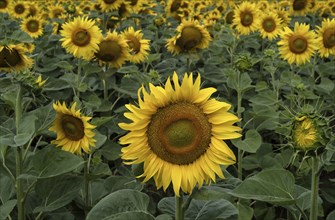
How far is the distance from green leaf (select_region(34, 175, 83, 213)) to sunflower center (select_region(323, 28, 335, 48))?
252 centimetres

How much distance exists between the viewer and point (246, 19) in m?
4.89

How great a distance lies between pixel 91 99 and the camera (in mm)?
3092

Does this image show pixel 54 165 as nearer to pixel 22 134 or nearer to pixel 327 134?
pixel 22 134

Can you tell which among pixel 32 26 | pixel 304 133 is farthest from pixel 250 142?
pixel 32 26

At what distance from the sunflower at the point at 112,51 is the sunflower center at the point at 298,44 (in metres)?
1.33

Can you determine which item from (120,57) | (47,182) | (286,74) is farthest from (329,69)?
(47,182)

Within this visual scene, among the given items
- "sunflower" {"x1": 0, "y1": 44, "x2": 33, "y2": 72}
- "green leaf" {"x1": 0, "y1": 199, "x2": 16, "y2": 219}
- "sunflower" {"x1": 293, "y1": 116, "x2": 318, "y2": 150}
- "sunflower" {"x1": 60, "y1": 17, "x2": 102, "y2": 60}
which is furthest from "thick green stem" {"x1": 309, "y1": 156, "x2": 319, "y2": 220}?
"sunflower" {"x1": 60, "y1": 17, "x2": 102, "y2": 60}

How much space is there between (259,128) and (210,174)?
5.86ft

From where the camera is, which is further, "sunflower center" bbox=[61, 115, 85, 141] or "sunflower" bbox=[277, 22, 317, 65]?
"sunflower" bbox=[277, 22, 317, 65]

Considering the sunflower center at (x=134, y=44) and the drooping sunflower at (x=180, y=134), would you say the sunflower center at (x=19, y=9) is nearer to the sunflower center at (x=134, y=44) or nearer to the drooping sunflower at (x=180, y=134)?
the sunflower center at (x=134, y=44)

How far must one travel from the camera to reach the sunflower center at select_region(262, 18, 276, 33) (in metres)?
4.82

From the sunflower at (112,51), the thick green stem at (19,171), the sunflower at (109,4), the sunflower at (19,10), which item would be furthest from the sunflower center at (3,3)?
the thick green stem at (19,171)

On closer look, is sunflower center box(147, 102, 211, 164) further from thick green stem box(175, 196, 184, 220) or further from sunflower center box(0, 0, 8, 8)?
sunflower center box(0, 0, 8, 8)

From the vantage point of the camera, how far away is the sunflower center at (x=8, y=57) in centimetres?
243
